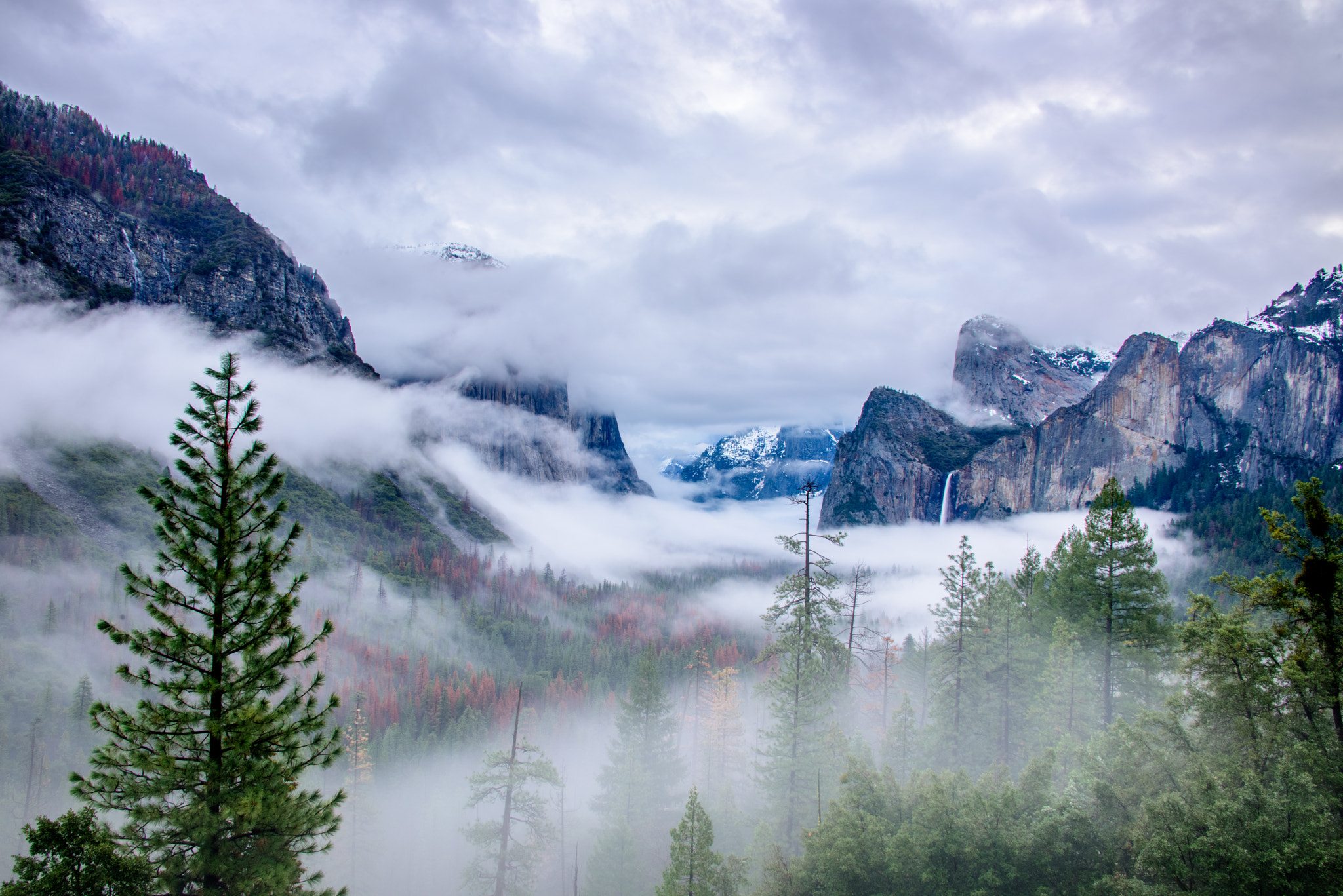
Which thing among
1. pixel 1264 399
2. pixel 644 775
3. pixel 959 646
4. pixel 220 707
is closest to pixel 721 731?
pixel 644 775

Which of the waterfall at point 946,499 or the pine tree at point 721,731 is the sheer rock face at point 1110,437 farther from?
the pine tree at point 721,731

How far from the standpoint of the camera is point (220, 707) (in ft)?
34.7

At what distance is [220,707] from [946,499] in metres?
202

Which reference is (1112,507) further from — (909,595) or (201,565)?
(909,595)

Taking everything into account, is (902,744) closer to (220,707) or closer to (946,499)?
(220,707)

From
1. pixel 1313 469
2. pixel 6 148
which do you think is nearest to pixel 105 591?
pixel 6 148

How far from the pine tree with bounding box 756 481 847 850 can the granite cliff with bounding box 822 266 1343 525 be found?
153 m

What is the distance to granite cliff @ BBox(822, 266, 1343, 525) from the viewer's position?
449ft

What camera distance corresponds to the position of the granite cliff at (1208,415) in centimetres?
13688

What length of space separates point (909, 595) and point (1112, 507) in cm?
11206

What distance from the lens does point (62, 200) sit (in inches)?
7761

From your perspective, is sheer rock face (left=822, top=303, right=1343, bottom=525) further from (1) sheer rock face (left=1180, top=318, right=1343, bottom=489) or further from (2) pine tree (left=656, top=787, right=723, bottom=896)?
(2) pine tree (left=656, top=787, right=723, bottom=896)

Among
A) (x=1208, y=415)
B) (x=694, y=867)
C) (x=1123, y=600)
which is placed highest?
(x=1208, y=415)

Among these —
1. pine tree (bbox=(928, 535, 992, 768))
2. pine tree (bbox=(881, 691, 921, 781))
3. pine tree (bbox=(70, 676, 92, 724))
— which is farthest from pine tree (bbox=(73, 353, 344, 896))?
pine tree (bbox=(70, 676, 92, 724))
